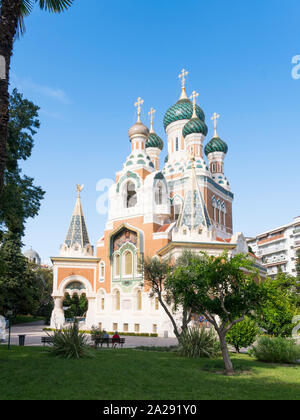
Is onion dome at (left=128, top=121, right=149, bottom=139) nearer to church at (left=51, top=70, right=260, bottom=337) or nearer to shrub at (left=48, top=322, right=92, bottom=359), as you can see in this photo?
church at (left=51, top=70, right=260, bottom=337)

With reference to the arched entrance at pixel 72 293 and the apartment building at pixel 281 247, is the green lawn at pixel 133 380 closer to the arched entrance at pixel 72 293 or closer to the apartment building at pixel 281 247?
the arched entrance at pixel 72 293

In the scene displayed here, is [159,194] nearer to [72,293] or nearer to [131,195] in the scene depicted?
[131,195]

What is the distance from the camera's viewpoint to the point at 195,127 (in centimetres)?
3312

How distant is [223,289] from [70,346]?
5240 millimetres

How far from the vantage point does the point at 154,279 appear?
1736 centimetres

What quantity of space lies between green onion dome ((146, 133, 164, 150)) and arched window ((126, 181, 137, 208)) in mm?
9099

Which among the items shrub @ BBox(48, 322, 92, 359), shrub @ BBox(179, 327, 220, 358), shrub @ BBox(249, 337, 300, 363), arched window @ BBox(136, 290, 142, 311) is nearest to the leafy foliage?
arched window @ BBox(136, 290, 142, 311)

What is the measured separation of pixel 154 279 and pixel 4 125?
435 inches

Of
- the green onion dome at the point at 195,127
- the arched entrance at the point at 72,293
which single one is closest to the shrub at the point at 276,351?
the arched entrance at the point at 72,293

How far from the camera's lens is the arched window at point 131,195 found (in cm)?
3206

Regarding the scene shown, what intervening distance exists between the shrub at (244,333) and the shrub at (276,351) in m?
1.94
